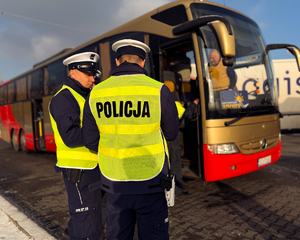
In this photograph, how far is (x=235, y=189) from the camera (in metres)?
5.00

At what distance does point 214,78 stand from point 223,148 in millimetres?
1226

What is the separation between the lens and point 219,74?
4.58m

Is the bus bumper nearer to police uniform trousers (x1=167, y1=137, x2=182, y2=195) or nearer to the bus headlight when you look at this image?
the bus headlight

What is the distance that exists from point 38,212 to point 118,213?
119 inches

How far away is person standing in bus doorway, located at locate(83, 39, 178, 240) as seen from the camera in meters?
1.81

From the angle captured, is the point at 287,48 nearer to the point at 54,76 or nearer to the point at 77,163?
the point at 77,163

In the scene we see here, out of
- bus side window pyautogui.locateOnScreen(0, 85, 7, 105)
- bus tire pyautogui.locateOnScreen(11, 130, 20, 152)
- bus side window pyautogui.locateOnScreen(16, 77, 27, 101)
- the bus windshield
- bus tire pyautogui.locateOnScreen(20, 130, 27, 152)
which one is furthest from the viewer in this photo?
bus side window pyautogui.locateOnScreen(0, 85, 7, 105)

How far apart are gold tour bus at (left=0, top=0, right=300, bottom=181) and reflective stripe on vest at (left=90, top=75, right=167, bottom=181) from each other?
91.1 inches

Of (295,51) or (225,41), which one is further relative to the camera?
(295,51)

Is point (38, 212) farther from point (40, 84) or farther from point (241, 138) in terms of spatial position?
point (40, 84)

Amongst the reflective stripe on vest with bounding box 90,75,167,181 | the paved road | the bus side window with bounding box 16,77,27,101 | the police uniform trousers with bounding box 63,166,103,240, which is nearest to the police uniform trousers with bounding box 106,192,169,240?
the reflective stripe on vest with bounding box 90,75,167,181

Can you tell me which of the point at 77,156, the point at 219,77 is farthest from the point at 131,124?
the point at 219,77

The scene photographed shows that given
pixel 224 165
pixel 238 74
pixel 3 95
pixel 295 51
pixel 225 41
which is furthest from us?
pixel 3 95

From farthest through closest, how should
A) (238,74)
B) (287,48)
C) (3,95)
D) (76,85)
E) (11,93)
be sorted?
(3,95)
(11,93)
(287,48)
(238,74)
(76,85)
